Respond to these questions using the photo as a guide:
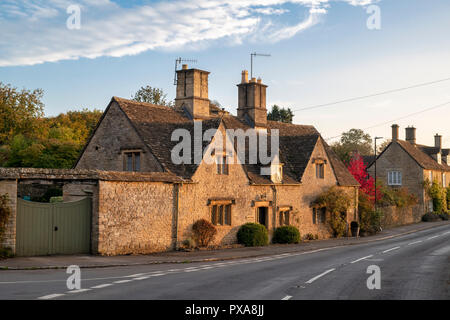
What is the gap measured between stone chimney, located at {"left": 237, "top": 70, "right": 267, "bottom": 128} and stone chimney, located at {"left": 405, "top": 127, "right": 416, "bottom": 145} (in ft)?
123

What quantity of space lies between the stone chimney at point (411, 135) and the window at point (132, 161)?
170 ft

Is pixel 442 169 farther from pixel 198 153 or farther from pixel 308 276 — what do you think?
pixel 308 276

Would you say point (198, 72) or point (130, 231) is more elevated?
point (198, 72)

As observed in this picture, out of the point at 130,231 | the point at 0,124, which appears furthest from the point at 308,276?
the point at 0,124

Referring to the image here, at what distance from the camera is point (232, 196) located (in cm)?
2933

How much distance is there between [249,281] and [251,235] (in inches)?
575

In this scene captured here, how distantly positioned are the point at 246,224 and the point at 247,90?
1358 centimetres

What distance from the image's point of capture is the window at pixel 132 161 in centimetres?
2822

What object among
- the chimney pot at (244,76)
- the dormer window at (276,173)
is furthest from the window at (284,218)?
the chimney pot at (244,76)

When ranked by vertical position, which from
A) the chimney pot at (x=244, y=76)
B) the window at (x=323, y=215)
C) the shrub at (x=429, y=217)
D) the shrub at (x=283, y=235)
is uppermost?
the chimney pot at (x=244, y=76)

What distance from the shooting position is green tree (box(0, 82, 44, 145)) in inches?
2298

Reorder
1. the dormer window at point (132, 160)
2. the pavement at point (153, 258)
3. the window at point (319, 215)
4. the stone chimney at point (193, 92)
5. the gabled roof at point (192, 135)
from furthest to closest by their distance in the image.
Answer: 1. the window at point (319, 215)
2. the stone chimney at point (193, 92)
3. the dormer window at point (132, 160)
4. the gabled roof at point (192, 135)
5. the pavement at point (153, 258)

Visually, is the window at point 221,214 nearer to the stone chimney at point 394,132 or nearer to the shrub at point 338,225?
the shrub at point 338,225

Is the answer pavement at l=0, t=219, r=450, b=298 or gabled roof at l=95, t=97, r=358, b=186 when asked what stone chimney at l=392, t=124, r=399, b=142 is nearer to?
gabled roof at l=95, t=97, r=358, b=186
